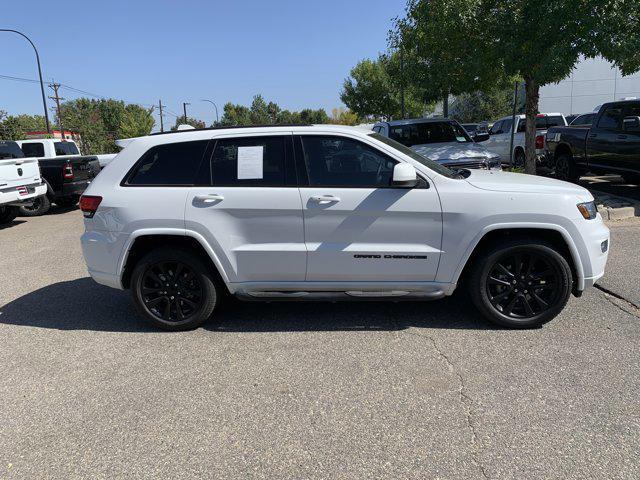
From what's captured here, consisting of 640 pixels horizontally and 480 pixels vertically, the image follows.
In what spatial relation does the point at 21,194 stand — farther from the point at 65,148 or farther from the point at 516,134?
the point at 516,134

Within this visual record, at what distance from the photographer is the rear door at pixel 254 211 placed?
162 inches

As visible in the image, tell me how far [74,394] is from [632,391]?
12.3 ft

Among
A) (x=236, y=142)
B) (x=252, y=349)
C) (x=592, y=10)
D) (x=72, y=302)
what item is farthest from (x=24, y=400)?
(x=592, y=10)

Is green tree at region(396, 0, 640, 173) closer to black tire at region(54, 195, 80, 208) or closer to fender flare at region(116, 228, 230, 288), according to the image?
fender flare at region(116, 228, 230, 288)

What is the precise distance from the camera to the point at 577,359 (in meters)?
3.65

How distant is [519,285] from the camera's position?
13.6ft

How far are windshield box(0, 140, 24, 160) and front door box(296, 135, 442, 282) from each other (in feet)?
32.9

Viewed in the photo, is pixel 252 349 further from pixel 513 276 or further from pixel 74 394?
pixel 513 276

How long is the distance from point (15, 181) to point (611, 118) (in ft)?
39.2

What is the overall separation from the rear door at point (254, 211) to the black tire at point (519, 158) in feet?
41.5

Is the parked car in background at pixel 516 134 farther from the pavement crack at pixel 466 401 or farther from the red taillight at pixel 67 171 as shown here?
the pavement crack at pixel 466 401

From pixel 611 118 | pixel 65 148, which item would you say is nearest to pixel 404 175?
pixel 611 118

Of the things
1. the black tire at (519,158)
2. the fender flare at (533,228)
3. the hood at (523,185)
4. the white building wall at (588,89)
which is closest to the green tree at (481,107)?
the white building wall at (588,89)

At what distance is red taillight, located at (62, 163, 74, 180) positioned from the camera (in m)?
12.0
